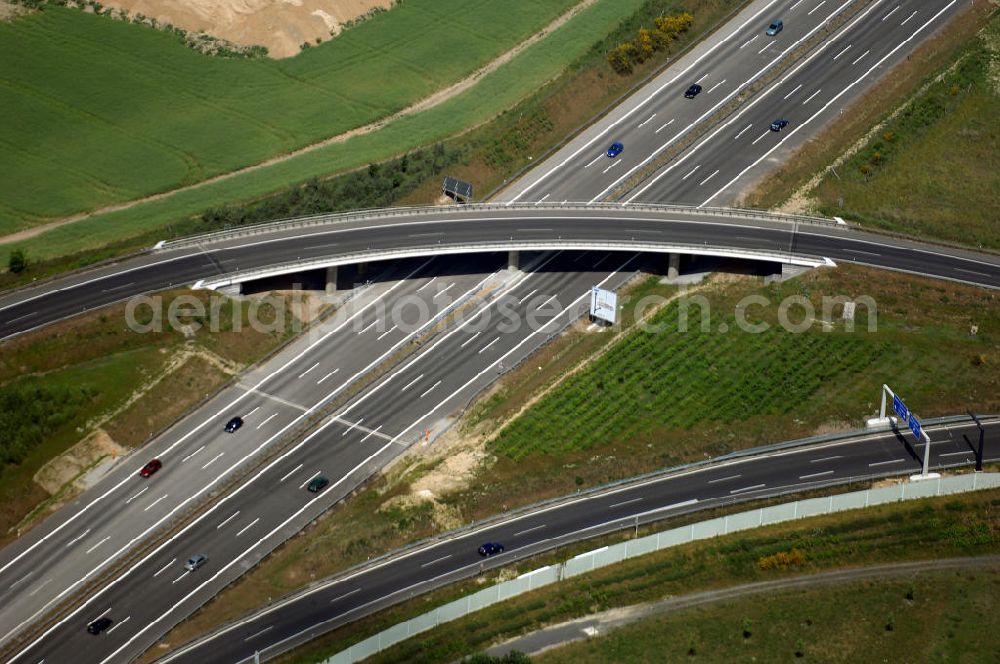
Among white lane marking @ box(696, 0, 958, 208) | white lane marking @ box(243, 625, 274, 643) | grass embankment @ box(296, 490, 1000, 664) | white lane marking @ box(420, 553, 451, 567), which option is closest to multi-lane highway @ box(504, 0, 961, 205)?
white lane marking @ box(696, 0, 958, 208)

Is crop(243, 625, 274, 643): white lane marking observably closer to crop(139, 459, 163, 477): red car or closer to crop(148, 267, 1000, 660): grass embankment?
crop(148, 267, 1000, 660): grass embankment

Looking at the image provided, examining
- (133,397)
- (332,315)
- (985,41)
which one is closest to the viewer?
(133,397)

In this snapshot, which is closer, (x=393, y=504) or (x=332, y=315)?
(x=393, y=504)

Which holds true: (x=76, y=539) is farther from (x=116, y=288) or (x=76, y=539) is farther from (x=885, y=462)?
(x=885, y=462)

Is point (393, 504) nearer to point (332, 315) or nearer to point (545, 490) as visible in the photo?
point (545, 490)

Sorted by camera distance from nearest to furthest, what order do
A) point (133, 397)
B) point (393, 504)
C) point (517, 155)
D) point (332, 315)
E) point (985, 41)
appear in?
1. point (393, 504)
2. point (133, 397)
3. point (332, 315)
4. point (517, 155)
5. point (985, 41)

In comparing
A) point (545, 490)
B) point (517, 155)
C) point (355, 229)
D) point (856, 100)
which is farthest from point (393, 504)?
point (856, 100)

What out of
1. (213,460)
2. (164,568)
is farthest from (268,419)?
(164,568)
